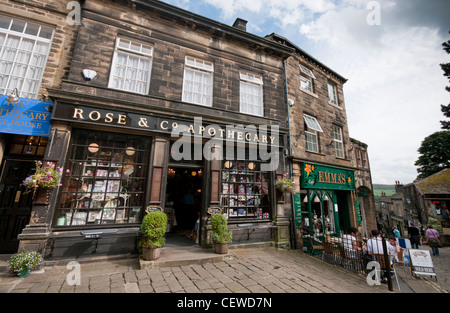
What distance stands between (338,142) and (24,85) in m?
16.2

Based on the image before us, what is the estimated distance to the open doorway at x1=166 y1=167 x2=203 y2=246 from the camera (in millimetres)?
9516

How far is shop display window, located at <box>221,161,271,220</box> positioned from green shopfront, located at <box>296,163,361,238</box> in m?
2.08

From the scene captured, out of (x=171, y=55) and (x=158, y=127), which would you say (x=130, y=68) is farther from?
(x=158, y=127)

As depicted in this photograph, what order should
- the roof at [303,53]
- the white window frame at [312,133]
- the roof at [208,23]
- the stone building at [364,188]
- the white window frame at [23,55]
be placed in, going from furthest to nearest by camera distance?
the stone building at [364,188] → the white window frame at [312,133] → the roof at [303,53] → the roof at [208,23] → the white window frame at [23,55]

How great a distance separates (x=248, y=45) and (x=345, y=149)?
9.77 metres

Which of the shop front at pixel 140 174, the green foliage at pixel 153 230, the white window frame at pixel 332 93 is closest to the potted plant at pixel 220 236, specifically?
the shop front at pixel 140 174

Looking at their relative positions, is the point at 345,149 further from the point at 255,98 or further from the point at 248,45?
the point at 248,45

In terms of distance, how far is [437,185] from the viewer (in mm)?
16125

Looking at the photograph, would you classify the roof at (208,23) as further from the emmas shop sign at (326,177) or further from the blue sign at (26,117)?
the emmas shop sign at (326,177)

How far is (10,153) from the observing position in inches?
233

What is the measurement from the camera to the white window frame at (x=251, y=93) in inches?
351

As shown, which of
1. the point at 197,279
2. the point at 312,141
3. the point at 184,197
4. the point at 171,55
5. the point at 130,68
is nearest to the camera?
the point at 197,279

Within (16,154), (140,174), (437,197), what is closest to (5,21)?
(16,154)

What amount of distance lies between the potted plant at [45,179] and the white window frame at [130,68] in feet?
10.6
